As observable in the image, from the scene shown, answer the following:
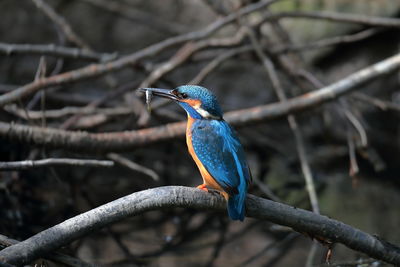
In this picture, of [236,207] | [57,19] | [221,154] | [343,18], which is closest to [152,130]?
[221,154]

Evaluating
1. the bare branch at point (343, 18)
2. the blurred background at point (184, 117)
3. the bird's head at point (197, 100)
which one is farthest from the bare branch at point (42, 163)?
the bare branch at point (343, 18)

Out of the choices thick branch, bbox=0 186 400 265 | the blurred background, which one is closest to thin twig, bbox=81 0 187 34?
the blurred background

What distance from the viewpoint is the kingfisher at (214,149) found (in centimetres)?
266

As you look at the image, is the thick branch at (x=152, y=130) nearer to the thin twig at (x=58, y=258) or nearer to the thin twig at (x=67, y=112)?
the thin twig at (x=67, y=112)

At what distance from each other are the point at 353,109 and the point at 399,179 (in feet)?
4.12

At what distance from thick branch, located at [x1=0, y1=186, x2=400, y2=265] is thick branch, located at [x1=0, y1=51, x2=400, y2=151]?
1.39 metres

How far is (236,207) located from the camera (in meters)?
2.59

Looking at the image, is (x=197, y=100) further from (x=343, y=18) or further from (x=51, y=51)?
(x=343, y=18)

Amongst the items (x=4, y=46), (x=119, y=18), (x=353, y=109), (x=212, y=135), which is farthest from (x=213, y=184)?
(x=119, y=18)

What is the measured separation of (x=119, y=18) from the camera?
239 inches

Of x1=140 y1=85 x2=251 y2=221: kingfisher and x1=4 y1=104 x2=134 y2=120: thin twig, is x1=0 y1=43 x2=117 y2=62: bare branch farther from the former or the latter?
x1=140 y1=85 x2=251 y2=221: kingfisher

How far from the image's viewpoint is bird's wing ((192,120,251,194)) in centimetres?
272

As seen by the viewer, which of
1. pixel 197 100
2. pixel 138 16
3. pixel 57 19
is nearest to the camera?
pixel 197 100

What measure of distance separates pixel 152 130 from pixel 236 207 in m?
1.60
